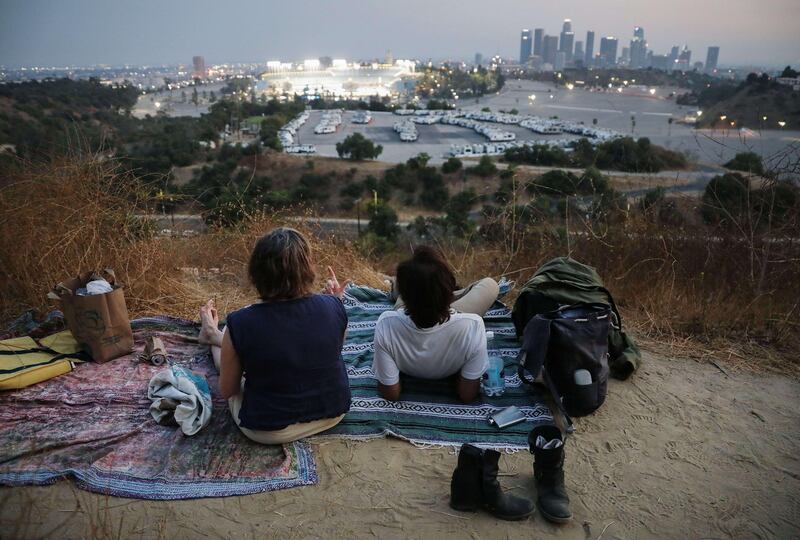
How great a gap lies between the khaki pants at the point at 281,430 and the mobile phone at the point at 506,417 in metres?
0.79

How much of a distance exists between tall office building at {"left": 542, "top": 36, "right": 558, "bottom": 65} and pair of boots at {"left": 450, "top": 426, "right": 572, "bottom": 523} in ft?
643

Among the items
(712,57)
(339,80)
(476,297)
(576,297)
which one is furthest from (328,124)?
(712,57)

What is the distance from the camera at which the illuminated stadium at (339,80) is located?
94125 mm

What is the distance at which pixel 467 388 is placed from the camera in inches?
101

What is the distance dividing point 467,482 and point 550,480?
361 millimetres

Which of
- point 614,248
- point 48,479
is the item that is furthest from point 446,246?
point 48,479

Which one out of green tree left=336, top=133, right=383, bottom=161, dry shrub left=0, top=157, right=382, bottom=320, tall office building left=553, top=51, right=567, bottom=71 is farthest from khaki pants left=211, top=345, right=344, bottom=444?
tall office building left=553, top=51, right=567, bottom=71

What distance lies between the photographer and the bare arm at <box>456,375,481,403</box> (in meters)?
2.55

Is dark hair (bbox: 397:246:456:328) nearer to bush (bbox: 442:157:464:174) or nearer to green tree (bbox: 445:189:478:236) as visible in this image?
green tree (bbox: 445:189:478:236)

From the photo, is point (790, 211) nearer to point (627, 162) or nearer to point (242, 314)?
point (242, 314)

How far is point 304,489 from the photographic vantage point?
205cm

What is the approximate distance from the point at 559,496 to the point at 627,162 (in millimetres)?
19878

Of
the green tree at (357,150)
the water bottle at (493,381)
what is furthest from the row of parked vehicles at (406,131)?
the water bottle at (493,381)

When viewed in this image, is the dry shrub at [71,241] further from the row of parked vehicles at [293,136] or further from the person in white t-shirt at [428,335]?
the row of parked vehicles at [293,136]
